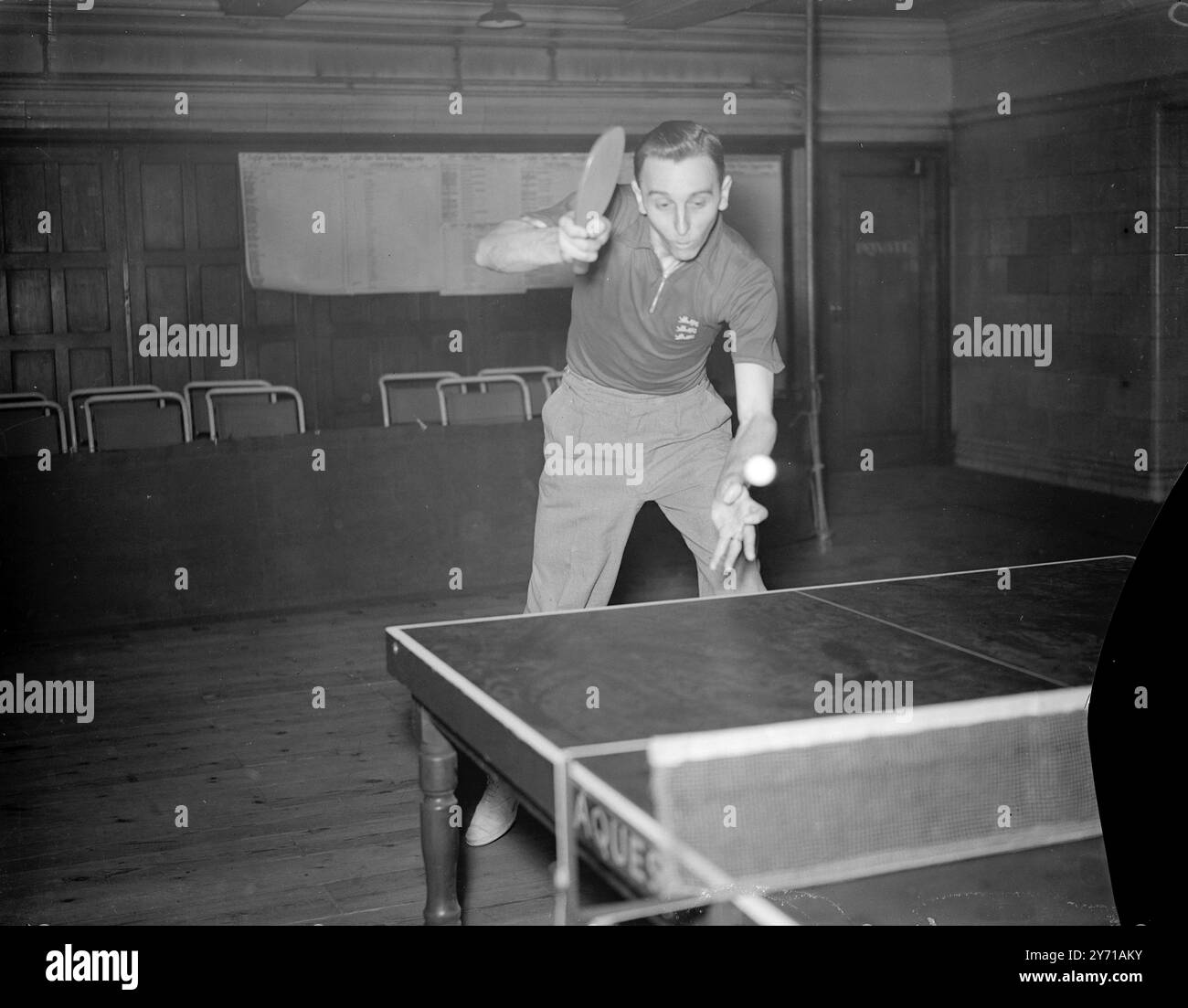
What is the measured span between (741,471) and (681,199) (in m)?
0.63

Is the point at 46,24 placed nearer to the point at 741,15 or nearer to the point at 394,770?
the point at 741,15

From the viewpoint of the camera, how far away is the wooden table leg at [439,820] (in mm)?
2232

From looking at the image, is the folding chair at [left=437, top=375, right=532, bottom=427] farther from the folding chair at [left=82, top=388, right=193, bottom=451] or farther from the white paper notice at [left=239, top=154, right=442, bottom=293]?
the folding chair at [left=82, top=388, right=193, bottom=451]

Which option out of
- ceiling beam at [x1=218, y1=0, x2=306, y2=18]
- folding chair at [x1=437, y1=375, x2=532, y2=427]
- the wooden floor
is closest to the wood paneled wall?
ceiling beam at [x1=218, y1=0, x2=306, y2=18]

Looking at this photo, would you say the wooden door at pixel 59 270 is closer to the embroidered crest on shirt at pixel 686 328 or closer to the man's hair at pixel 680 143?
the embroidered crest on shirt at pixel 686 328

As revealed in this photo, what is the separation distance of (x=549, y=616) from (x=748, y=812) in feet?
2.91

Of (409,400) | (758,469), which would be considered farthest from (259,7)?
(758,469)

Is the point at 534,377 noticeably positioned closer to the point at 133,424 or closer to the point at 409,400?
the point at 409,400

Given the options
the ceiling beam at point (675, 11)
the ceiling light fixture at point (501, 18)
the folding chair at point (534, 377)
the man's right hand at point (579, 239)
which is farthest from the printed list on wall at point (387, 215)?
the man's right hand at point (579, 239)

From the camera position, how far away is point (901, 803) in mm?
1558

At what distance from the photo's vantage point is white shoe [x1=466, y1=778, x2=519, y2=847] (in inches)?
117

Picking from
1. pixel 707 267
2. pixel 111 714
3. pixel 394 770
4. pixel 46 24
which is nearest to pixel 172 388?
pixel 46 24

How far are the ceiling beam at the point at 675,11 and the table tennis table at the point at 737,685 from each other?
461 centimetres

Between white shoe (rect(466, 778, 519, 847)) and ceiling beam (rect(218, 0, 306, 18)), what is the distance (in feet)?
14.6
